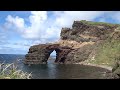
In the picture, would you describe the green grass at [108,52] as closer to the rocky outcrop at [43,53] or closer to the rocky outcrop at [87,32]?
the rocky outcrop at [87,32]

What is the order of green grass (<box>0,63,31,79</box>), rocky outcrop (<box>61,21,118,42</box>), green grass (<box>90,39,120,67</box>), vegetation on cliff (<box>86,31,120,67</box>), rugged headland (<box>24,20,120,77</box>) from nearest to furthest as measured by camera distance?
green grass (<box>0,63,31,79</box>)
green grass (<box>90,39,120,67</box>)
vegetation on cliff (<box>86,31,120,67</box>)
rugged headland (<box>24,20,120,77</box>)
rocky outcrop (<box>61,21,118,42</box>)

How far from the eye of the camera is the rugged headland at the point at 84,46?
10869 cm

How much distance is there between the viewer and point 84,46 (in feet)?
385

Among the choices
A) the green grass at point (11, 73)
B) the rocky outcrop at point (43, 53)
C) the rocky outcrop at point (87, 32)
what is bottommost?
the rocky outcrop at point (43, 53)

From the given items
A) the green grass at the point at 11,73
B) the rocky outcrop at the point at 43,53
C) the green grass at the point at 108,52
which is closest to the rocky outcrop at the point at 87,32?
the rocky outcrop at the point at 43,53

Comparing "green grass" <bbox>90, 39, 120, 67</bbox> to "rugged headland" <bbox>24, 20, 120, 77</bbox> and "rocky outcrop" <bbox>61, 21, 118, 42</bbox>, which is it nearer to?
"rugged headland" <bbox>24, 20, 120, 77</bbox>

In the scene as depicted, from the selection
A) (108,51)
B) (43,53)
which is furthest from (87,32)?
(43,53)

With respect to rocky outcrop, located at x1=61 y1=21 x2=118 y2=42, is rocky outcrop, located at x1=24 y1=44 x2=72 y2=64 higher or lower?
lower

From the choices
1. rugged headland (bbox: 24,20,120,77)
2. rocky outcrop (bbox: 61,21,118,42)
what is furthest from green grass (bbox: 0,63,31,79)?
rocky outcrop (bbox: 61,21,118,42)

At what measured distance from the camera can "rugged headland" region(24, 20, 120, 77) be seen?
109 meters

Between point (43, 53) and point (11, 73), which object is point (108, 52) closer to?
point (43, 53)

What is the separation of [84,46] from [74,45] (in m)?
3.96
